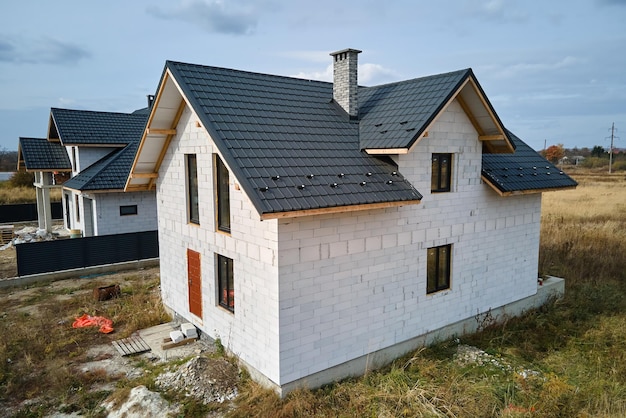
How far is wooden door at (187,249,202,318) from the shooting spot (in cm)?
1025

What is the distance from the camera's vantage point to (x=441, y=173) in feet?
33.5

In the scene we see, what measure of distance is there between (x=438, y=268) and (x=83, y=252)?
14.2 meters

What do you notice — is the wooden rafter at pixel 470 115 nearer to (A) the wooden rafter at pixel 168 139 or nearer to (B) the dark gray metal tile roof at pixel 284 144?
(B) the dark gray metal tile roof at pixel 284 144

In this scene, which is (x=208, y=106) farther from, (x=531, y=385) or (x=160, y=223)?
(x=531, y=385)

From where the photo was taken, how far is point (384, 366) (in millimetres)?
9242

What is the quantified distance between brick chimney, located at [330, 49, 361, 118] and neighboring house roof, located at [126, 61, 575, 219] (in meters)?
0.21

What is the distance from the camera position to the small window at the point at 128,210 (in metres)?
19.8

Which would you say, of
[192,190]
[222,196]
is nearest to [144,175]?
[192,190]

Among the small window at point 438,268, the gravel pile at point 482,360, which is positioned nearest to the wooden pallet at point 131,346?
the small window at point 438,268

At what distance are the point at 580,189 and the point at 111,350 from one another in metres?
41.7

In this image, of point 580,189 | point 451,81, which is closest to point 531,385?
point 451,81

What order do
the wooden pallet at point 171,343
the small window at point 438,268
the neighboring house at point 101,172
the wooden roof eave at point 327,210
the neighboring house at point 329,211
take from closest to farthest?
1. the wooden roof eave at point 327,210
2. the neighboring house at point 329,211
3. the wooden pallet at point 171,343
4. the small window at point 438,268
5. the neighboring house at point 101,172

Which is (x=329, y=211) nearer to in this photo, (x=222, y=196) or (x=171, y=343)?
(x=222, y=196)

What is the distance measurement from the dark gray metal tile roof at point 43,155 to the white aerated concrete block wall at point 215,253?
14.8 metres
